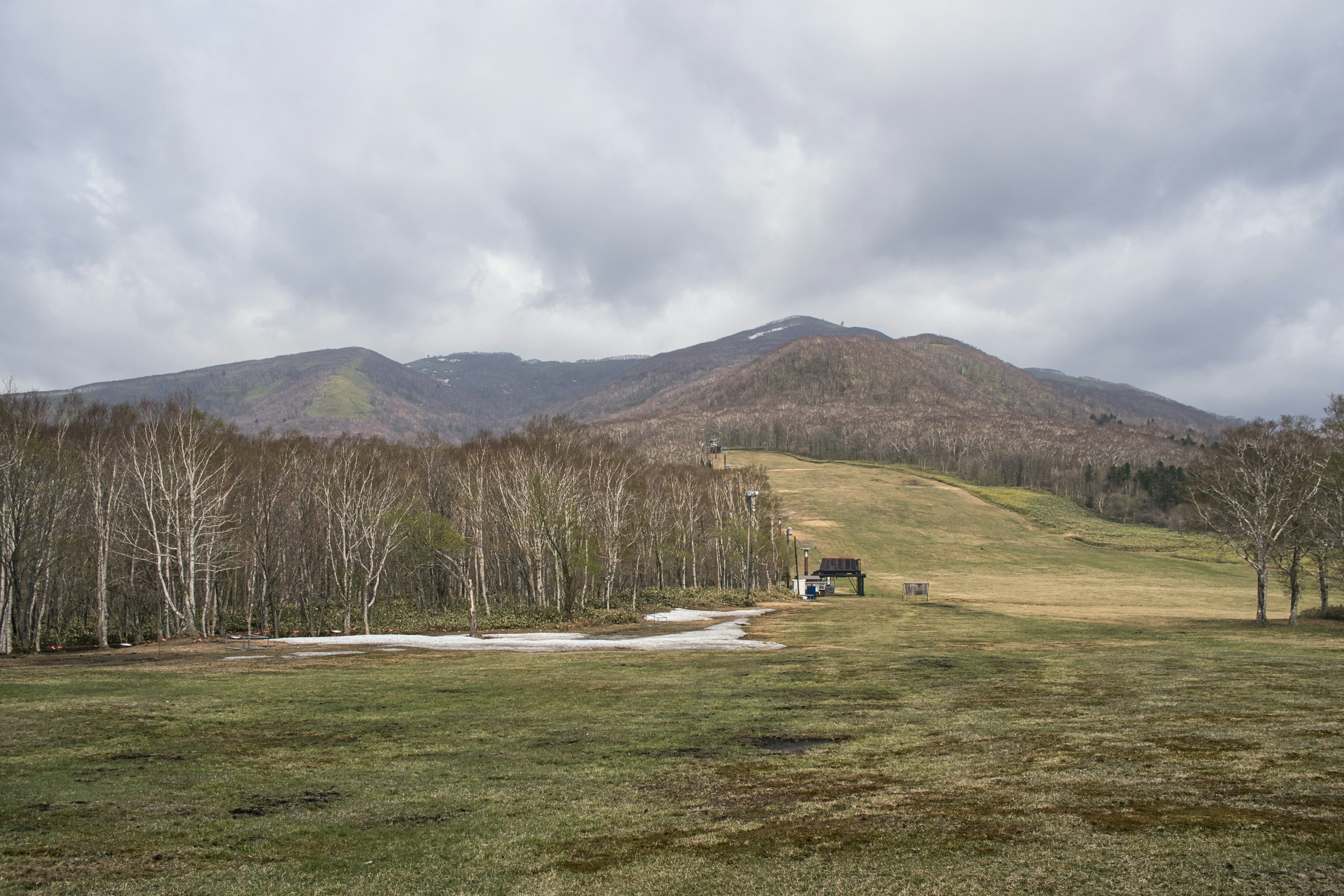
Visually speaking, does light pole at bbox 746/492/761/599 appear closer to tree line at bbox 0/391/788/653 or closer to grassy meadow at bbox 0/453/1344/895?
tree line at bbox 0/391/788/653

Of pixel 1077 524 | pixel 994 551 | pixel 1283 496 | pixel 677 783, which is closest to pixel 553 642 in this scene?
pixel 677 783

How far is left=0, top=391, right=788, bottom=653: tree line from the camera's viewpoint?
146 feet

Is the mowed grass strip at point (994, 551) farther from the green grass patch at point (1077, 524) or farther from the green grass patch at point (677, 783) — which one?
the green grass patch at point (677, 783)

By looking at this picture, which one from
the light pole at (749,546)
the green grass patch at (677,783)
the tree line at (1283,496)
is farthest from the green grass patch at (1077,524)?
the green grass patch at (677,783)

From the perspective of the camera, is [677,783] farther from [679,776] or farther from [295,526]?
[295,526]

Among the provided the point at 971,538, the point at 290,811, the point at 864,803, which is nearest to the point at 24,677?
the point at 290,811

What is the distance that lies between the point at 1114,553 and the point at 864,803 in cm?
12974

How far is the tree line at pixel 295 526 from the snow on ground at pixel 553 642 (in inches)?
112

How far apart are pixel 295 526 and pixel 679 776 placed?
189ft

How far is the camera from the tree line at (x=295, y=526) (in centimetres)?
4447

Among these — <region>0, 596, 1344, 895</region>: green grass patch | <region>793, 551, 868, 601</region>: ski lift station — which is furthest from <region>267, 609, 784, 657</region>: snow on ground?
<region>793, 551, 868, 601</region>: ski lift station

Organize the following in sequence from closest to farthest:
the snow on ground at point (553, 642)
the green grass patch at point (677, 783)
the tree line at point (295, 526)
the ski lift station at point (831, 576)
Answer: the green grass patch at point (677, 783) < the snow on ground at point (553, 642) < the tree line at point (295, 526) < the ski lift station at point (831, 576)

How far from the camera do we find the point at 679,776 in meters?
12.9

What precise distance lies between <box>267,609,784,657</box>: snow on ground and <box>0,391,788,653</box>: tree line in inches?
112
